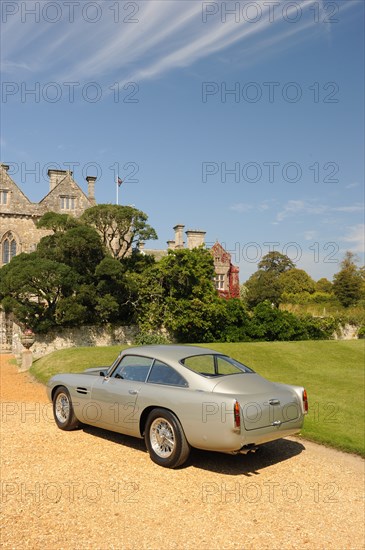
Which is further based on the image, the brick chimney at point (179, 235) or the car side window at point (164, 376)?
the brick chimney at point (179, 235)

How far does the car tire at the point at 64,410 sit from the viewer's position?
8122 millimetres

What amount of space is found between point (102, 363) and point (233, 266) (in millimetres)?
34734

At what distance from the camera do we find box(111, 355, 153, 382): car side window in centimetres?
726

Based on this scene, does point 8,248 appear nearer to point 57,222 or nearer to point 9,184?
point 9,184

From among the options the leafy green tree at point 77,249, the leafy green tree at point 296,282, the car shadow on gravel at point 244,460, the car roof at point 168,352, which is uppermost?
the leafy green tree at point 77,249

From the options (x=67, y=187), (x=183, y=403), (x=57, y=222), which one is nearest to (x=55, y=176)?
(x=67, y=187)

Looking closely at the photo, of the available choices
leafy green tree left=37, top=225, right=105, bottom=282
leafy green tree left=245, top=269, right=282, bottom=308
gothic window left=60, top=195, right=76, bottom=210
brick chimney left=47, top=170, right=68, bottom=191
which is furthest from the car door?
leafy green tree left=245, top=269, right=282, bottom=308

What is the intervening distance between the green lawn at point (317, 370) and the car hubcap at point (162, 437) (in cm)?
391

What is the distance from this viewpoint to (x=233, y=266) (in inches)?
1992

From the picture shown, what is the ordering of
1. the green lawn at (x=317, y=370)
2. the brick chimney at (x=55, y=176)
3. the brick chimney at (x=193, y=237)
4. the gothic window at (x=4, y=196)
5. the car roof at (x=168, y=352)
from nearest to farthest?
1. the car roof at (x=168, y=352)
2. the green lawn at (x=317, y=370)
3. the gothic window at (x=4, y=196)
4. the brick chimney at (x=55, y=176)
5. the brick chimney at (x=193, y=237)

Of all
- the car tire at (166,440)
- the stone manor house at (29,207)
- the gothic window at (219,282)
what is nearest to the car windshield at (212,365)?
the car tire at (166,440)

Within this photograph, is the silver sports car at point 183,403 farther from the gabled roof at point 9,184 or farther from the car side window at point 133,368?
the gabled roof at point 9,184

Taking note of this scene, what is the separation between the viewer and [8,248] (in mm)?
37188

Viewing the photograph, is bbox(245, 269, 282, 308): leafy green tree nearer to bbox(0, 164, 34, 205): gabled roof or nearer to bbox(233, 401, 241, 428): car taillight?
bbox(0, 164, 34, 205): gabled roof
